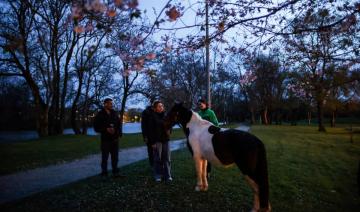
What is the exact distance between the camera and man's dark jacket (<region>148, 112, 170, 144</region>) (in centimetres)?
873

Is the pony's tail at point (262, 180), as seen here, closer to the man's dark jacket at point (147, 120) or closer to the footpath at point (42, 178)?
the man's dark jacket at point (147, 120)

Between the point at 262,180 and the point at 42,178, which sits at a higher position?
the point at 262,180

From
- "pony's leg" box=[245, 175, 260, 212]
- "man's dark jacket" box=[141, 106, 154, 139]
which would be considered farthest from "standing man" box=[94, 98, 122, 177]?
"pony's leg" box=[245, 175, 260, 212]

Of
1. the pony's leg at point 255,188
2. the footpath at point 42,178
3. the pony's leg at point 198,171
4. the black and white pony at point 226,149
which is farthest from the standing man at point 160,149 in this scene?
the pony's leg at point 255,188

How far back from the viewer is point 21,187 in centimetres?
877

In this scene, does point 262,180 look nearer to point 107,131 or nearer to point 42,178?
point 107,131

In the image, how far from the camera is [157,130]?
8781 millimetres

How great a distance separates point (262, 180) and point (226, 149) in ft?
3.03

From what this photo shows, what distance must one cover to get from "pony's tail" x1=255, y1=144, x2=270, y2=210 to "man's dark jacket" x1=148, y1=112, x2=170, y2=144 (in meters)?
3.42

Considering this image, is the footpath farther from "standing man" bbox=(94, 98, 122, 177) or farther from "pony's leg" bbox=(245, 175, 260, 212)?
"pony's leg" bbox=(245, 175, 260, 212)

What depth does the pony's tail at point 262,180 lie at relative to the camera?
221 inches

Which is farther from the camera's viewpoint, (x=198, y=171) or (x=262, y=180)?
(x=198, y=171)

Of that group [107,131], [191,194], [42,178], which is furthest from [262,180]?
[42,178]

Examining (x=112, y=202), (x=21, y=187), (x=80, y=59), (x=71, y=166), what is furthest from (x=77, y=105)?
(x=112, y=202)
